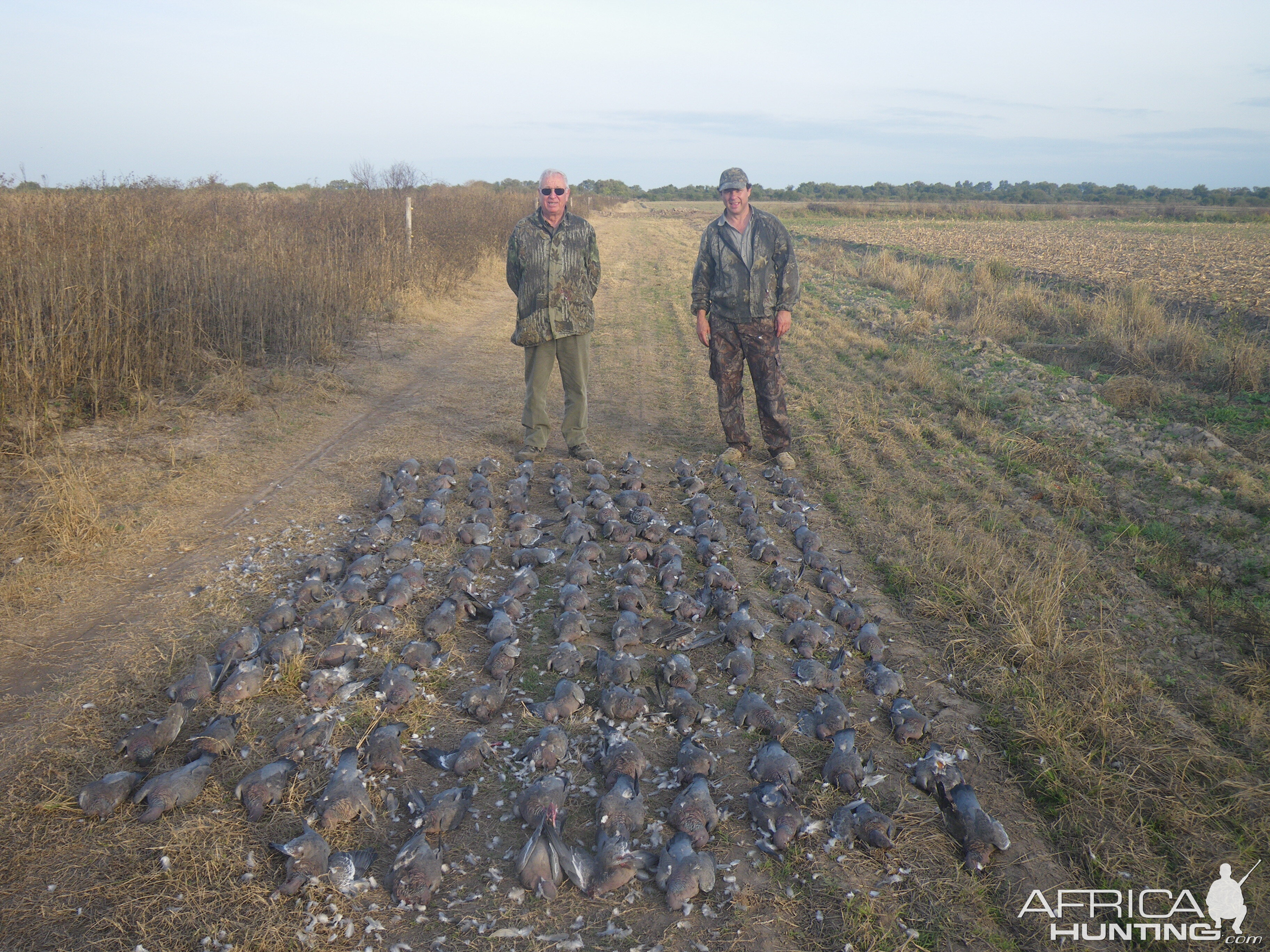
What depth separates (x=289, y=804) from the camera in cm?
317

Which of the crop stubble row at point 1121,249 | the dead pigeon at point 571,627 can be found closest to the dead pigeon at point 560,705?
the dead pigeon at point 571,627

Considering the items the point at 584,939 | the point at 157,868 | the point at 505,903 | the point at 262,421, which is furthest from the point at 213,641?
the point at 262,421

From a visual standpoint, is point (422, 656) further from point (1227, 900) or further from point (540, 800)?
point (1227, 900)

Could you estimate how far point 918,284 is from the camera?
54.3 feet

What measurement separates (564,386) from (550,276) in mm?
1080

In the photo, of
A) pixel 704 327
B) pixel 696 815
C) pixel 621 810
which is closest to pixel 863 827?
pixel 696 815

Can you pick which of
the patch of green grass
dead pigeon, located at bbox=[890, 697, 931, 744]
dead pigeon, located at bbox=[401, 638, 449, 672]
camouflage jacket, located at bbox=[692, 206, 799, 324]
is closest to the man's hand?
camouflage jacket, located at bbox=[692, 206, 799, 324]

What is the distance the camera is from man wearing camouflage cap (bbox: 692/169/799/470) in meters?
6.69

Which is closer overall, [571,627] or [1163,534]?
[571,627]

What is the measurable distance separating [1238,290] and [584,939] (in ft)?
59.8

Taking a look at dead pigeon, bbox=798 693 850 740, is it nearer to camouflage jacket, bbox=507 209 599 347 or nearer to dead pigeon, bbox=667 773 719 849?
dead pigeon, bbox=667 773 719 849

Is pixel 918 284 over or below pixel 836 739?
over

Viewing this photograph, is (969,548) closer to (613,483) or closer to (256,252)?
(613,483)

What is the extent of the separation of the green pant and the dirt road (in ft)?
1.05
